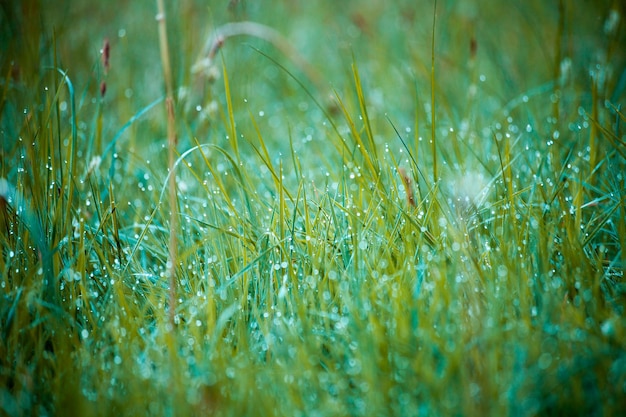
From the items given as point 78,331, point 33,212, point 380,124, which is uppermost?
point 380,124

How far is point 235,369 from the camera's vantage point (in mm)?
1065

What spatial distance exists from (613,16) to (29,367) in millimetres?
2129

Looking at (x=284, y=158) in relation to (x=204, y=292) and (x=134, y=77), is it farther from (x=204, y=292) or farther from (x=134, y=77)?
(x=134, y=77)

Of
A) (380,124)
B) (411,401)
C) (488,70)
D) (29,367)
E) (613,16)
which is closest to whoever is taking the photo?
(411,401)

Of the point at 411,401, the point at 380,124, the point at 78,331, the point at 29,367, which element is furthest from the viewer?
the point at 380,124

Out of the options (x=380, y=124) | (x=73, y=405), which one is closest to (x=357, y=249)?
(x=73, y=405)

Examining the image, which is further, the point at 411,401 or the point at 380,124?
the point at 380,124

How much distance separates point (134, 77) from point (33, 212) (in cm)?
146

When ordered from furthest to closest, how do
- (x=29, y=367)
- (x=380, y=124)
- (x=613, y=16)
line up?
(x=380, y=124)
(x=613, y=16)
(x=29, y=367)

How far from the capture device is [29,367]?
1.14m

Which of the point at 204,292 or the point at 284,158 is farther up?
the point at 284,158

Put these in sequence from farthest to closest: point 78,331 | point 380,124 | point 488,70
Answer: point 488,70, point 380,124, point 78,331

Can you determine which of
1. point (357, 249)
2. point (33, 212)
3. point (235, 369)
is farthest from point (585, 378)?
point (33, 212)

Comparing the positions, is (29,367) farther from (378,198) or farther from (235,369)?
(378,198)
